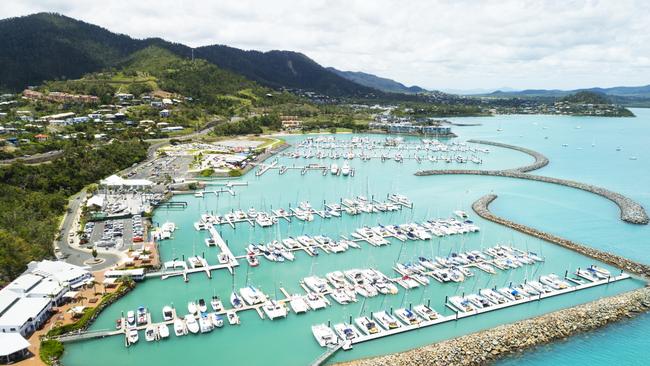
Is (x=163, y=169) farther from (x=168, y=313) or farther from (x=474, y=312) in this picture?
(x=474, y=312)

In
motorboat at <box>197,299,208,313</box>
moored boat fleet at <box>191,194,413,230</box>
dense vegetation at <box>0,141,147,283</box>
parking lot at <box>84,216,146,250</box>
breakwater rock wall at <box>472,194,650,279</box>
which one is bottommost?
motorboat at <box>197,299,208,313</box>

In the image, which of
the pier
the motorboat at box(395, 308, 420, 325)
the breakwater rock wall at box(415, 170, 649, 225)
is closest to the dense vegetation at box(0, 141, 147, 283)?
the pier

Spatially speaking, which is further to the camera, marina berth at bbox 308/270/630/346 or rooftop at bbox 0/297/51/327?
marina berth at bbox 308/270/630/346

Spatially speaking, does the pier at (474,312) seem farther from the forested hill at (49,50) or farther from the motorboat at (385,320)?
the forested hill at (49,50)

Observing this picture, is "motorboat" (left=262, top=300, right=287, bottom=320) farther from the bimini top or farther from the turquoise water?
the bimini top

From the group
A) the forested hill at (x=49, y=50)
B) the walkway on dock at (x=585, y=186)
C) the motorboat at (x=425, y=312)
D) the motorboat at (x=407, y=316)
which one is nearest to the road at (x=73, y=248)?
the motorboat at (x=407, y=316)

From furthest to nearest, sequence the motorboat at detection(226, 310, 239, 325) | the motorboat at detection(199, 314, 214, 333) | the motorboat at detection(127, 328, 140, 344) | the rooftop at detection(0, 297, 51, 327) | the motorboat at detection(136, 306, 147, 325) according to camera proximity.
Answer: the motorboat at detection(226, 310, 239, 325) → the motorboat at detection(136, 306, 147, 325) → the motorboat at detection(199, 314, 214, 333) → the motorboat at detection(127, 328, 140, 344) → the rooftop at detection(0, 297, 51, 327)

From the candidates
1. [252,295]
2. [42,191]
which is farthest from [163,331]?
[42,191]

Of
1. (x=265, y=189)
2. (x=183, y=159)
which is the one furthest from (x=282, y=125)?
(x=265, y=189)
